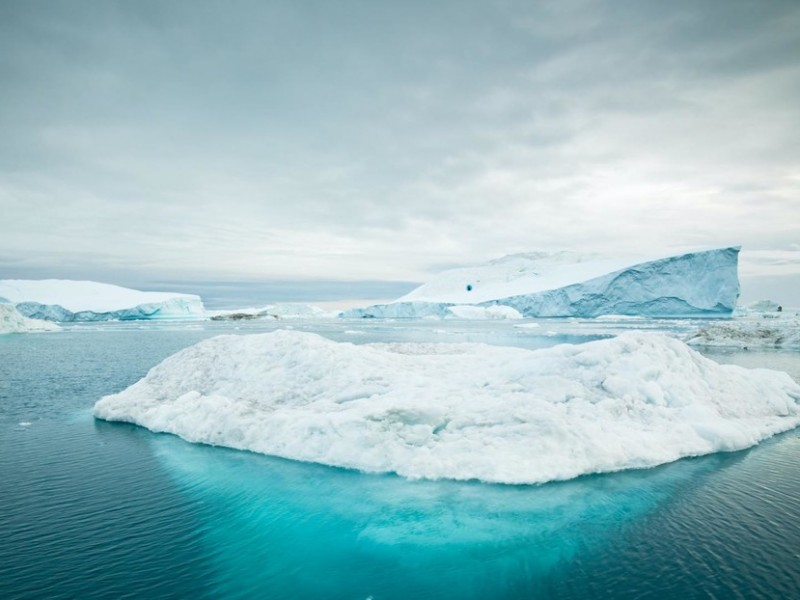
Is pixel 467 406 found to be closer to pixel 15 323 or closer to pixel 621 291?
pixel 15 323

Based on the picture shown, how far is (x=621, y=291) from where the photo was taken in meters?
88.4

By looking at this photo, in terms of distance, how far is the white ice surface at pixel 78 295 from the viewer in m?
107

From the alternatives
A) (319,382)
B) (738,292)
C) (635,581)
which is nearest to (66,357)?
(319,382)

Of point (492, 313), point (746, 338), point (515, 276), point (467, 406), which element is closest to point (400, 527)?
point (467, 406)

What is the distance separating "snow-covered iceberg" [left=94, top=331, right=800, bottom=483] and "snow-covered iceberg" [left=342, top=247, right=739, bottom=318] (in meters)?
75.2

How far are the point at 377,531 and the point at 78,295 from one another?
13697cm

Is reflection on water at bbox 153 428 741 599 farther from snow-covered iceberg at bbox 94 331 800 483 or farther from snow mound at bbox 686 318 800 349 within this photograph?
snow mound at bbox 686 318 800 349

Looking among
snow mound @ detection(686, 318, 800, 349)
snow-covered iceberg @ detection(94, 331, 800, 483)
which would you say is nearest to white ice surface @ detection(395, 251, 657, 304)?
snow mound @ detection(686, 318, 800, 349)

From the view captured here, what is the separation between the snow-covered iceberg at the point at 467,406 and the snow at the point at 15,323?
67.9 m

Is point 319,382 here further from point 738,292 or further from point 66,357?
point 738,292

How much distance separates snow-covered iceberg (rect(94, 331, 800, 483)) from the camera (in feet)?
36.3

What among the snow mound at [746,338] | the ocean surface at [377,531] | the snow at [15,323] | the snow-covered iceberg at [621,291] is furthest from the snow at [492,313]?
the ocean surface at [377,531]

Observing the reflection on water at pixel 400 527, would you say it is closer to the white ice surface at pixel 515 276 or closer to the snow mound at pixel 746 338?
the snow mound at pixel 746 338

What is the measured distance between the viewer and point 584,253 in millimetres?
136500
